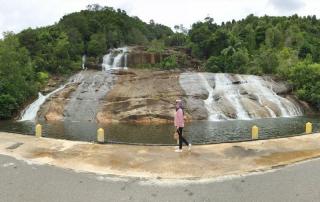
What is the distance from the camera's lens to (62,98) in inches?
1447

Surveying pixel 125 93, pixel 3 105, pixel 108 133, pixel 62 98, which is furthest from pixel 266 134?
pixel 3 105

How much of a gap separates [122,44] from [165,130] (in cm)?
4983

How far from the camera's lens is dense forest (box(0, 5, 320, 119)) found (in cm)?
3803

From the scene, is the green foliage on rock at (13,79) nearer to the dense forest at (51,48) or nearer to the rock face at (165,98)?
the dense forest at (51,48)

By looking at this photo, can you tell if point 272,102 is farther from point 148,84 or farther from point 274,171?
point 274,171

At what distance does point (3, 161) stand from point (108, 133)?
13251 mm

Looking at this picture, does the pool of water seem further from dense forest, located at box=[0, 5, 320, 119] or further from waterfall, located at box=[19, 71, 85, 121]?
dense forest, located at box=[0, 5, 320, 119]

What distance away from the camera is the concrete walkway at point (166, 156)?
38.0 feet

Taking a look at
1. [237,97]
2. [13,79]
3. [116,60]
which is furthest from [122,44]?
[237,97]

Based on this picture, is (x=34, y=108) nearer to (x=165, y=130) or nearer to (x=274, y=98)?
(x=165, y=130)

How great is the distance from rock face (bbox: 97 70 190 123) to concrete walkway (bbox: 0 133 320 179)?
16132 mm

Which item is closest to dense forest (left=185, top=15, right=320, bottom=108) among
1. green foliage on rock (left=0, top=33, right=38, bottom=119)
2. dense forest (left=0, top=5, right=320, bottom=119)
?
dense forest (left=0, top=5, right=320, bottom=119)

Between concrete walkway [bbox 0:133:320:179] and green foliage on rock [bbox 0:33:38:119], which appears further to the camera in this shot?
green foliage on rock [bbox 0:33:38:119]

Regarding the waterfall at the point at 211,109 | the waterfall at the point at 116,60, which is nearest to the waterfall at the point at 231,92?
the waterfall at the point at 211,109
